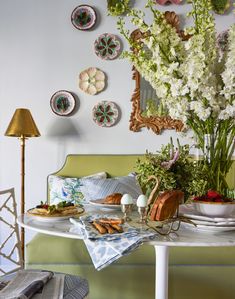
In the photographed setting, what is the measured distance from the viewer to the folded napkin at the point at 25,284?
1506 millimetres

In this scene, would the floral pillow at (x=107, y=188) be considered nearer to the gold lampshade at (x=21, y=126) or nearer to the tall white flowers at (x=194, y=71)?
the gold lampshade at (x=21, y=126)

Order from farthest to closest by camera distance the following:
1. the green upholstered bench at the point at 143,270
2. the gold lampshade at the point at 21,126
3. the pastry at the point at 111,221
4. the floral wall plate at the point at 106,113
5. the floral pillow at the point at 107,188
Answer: the floral wall plate at the point at 106,113 < the gold lampshade at the point at 21,126 < the floral pillow at the point at 107,188 < the green upholstered bench at the point at 143,270 < the pastry at the point at 111,221

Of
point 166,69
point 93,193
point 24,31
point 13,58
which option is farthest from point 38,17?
point 166,69

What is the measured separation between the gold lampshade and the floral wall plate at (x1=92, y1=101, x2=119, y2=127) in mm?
617

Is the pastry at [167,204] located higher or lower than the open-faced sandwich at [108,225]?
higher

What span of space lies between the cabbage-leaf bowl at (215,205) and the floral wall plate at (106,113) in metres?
2.12

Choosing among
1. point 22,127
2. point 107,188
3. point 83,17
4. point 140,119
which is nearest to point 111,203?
point 107,188

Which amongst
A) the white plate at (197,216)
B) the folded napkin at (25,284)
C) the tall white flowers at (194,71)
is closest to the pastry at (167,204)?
the white plate at (197,216)

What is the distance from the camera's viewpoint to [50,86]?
371 centimetres

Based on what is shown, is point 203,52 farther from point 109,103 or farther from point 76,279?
point 109,103

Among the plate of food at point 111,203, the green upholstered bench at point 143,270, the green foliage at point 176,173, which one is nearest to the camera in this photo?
the green foliage at point 176,173

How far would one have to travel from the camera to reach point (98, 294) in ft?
7.94

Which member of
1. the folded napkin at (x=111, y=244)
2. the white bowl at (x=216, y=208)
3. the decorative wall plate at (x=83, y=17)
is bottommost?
the folded napkin at (x=111, y=244)

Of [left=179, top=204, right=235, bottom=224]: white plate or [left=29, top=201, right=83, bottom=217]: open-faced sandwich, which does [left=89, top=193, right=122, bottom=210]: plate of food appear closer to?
[left=29, top=201, right=83, bottom=217]: open-faced sandwich
